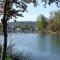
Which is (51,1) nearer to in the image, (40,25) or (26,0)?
(26,0)

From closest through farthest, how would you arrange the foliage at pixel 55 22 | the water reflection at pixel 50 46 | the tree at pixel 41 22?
the water reflection at pixel 50 46 < the foliage at pixel 55 22 < the tree at pixel 41 22

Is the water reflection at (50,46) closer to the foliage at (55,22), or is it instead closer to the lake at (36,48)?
the lake at (36,48)

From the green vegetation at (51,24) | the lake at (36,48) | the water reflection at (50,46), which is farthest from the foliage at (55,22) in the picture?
the lake at (36,48)

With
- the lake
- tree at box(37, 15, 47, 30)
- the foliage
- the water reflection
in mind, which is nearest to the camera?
the lake

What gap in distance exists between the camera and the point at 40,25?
6550cm

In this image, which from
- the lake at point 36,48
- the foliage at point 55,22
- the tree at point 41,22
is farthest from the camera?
the tree at point 41,22

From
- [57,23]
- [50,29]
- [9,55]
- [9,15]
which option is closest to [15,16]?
[9,15]

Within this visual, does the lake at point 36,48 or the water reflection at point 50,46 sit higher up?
the lake at point 36,48

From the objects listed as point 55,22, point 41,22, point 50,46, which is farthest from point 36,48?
point 41,22

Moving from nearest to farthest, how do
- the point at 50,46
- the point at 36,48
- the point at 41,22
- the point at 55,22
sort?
the point at 36,48
the point at 50,46
the point at 55,22
the point at 41,22

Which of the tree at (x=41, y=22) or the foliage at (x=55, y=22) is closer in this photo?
the foliage at (x=55, y=22)

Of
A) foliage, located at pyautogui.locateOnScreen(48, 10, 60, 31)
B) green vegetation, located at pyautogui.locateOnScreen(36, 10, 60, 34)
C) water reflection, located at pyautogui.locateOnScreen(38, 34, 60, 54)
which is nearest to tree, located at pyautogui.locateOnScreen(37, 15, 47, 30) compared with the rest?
green vegetation, located at pyautogui.locateOnScreen(36, 10, 60, 34)

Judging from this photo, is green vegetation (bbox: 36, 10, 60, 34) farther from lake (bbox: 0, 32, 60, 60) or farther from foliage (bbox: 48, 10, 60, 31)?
lake (bbox: 0, 32, 60, 60)

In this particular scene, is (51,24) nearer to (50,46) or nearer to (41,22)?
(41,22)
